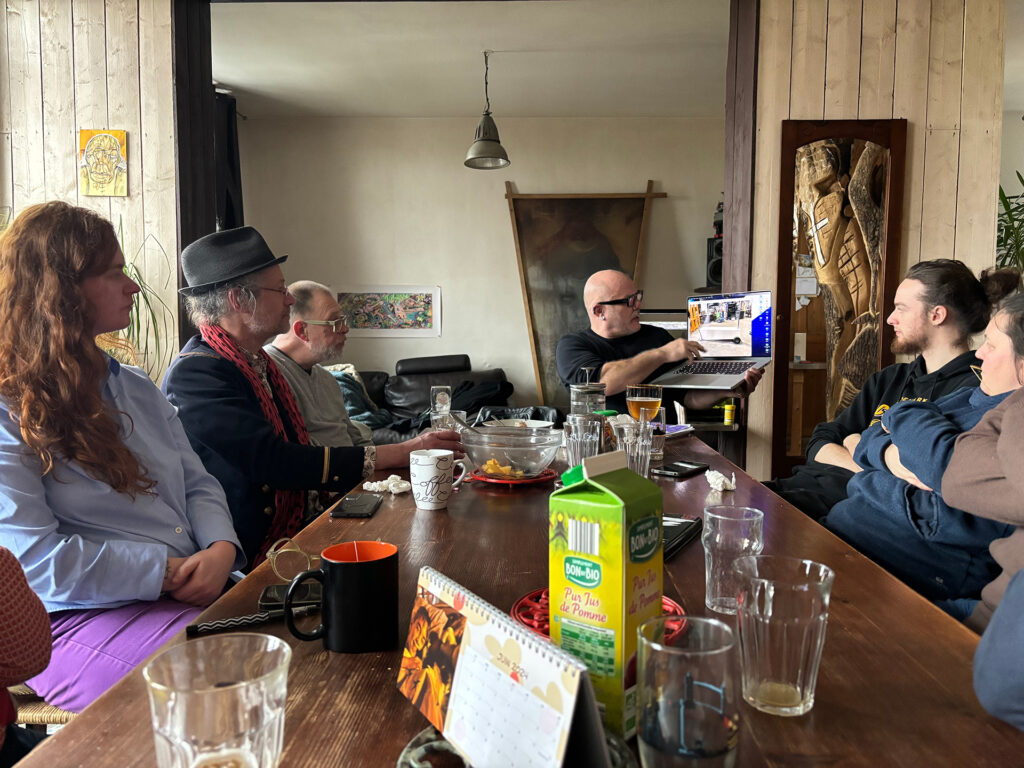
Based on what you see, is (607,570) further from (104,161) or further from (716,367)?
(104,161)

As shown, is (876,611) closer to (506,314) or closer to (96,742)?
(96,742)

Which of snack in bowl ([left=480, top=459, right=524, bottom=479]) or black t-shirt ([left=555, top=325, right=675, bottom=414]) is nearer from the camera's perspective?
snack in bowl ([left=480, top=459, right=524, bottom=479])

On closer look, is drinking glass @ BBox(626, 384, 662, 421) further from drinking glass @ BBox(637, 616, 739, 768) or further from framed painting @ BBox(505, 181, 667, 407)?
framed painting @ BBox(505, 181, 667, 407)

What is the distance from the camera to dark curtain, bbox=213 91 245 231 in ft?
19.3

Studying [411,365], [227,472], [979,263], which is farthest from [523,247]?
[227,472]

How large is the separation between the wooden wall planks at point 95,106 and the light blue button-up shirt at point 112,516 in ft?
8.31

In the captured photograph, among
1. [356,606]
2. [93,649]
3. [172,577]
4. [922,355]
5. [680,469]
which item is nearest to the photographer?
[356,606]

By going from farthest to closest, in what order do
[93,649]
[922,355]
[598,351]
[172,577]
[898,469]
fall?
[598,351], [922,355], [898,469], [172,577], [93,649]

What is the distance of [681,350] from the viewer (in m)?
Result: 3.17

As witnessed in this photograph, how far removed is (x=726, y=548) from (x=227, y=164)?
6.08m

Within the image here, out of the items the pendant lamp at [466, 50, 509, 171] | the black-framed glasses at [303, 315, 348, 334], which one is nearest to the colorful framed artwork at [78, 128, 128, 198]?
the black-framed glasses at [303, 315, 348, 334]

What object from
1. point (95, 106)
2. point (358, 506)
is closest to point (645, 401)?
point (358, 506)

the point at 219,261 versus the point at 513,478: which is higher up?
the point at 219,261

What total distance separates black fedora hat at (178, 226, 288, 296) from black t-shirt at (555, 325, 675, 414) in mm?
1590
